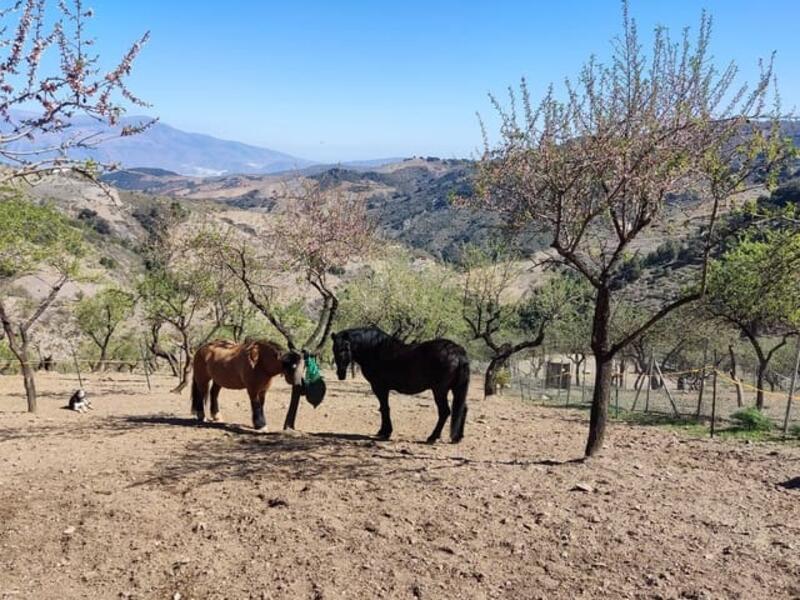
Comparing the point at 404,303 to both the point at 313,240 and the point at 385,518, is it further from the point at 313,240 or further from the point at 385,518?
the point at 385,518

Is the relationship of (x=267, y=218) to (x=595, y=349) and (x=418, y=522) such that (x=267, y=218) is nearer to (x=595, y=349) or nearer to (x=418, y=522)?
(x=595, y=349)

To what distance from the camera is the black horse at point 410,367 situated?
32.0 feet

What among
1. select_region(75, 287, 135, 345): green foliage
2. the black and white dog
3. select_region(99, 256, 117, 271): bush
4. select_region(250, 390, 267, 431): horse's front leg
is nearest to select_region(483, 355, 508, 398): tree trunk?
select_region(250, 390, 267, 431): horse's front leg

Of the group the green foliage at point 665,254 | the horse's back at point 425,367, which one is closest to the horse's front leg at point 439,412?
the horse's back at point 425,367

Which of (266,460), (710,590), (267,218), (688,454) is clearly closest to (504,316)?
(267,218)

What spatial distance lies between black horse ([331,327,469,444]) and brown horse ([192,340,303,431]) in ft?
3.19

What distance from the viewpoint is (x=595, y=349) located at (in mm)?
8617

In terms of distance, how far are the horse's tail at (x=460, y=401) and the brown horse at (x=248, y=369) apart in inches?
107

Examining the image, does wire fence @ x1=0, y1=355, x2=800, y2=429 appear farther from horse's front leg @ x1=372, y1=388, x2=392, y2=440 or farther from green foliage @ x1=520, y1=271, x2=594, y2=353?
horse's front leg @ x1=372, y1=388, x2=392, y2=440

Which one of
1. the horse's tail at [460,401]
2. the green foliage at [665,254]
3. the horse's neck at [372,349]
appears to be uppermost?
the green foliage at [665,254]

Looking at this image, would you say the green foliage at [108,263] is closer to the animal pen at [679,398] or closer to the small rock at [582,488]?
the animal pen at [679,398]

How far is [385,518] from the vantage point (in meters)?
6.21

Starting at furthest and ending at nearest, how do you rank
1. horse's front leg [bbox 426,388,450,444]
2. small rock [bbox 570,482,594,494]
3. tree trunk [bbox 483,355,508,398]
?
tree trunk [bbox 483,355,508,398] < horse's front leg [bbox 426,388,450,444] < small rock [bbox 570,482,594,494]

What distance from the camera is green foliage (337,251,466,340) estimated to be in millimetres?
26500
